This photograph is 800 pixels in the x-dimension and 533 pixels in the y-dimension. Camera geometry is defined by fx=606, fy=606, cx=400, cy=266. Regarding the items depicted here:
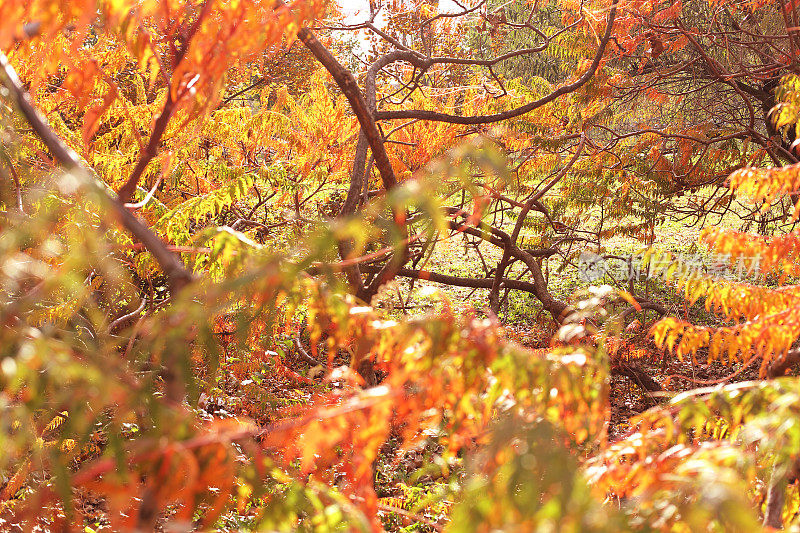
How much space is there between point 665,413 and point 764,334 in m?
1.25

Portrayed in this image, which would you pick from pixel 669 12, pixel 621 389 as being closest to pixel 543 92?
pixel 669 12

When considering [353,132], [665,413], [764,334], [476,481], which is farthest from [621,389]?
[476,481]

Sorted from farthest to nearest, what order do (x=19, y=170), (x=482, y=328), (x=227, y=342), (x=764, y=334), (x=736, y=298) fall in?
1. (x=227, y=342)
2. (x=19, y=170)
3. (x=736, y=298)
4. (x=764, y=334)
5. (x=482, y=328)

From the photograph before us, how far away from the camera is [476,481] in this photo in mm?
843

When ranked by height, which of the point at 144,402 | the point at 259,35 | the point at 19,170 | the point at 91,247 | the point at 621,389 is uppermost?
the point at 19,170

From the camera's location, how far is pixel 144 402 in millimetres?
901

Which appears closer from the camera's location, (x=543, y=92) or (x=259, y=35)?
(x=259, y=35)

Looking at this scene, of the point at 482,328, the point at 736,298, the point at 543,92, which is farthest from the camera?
the point at 543,92

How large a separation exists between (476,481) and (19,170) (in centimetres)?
359

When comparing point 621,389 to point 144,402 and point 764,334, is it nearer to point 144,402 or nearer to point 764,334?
point 764,334

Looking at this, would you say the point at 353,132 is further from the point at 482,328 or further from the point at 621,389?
the point at 482,328

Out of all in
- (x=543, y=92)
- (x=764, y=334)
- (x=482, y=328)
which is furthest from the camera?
(x=543, y=92)

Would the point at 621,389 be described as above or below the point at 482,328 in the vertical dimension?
below

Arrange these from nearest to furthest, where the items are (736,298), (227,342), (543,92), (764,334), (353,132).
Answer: (764,334) < (736,298) < (227,342) < (353,132) < (543,92)
